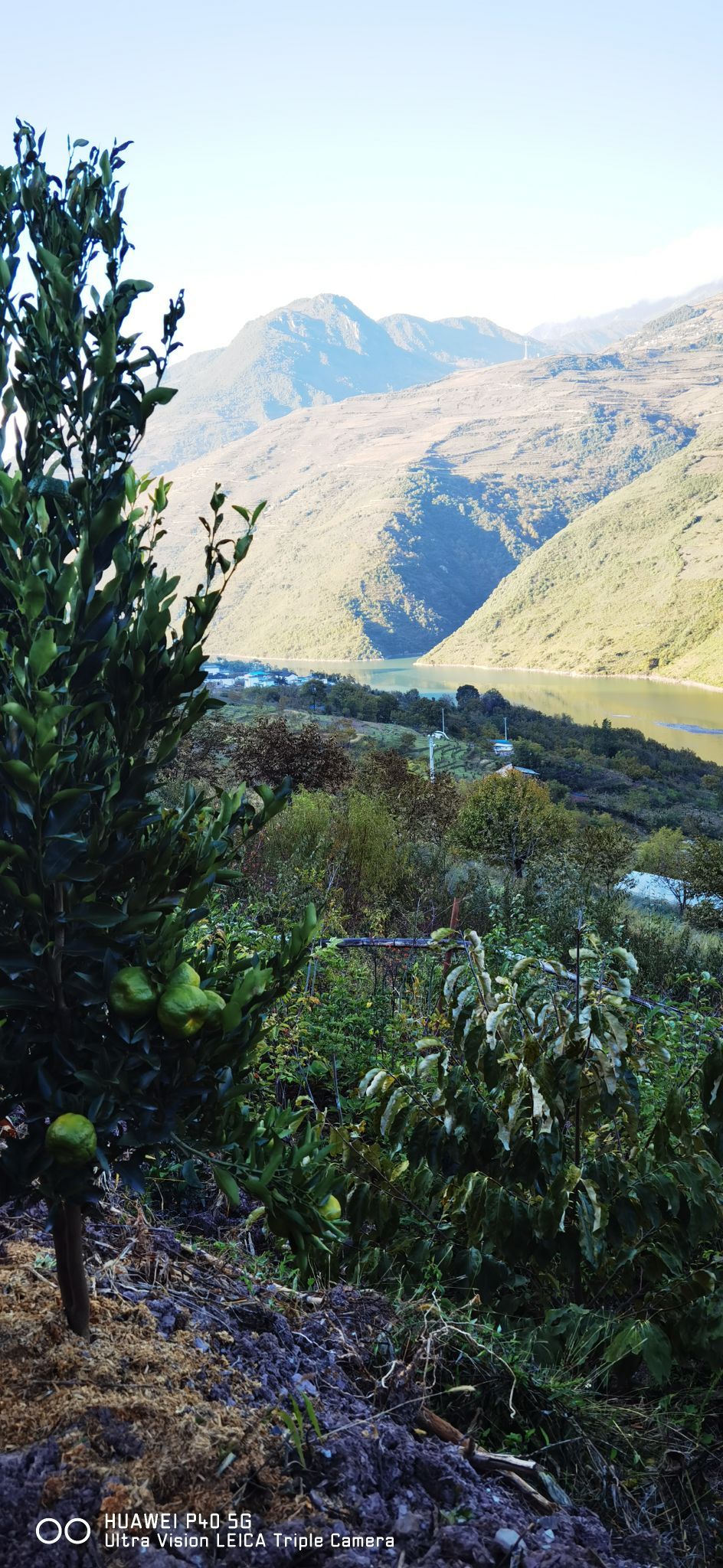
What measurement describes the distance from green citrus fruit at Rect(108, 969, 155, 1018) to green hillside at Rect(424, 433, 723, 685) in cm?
10193

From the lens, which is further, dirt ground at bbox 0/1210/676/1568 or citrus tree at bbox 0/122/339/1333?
dirt ground at bbox 0/1210/676/1568

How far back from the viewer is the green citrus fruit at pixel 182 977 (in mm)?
1355

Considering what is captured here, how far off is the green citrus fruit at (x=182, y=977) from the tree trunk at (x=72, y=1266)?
17.9 inches

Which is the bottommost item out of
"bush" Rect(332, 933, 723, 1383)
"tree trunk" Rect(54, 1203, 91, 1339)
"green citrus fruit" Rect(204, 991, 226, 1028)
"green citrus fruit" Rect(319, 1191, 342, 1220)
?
"bush" Rect(332, 933, 723, 1383)

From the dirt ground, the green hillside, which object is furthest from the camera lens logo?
the green hillside

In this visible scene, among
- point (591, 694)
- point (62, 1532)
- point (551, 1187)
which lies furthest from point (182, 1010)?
point (591, 694)

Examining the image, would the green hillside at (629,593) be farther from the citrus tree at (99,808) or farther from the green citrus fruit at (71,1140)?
the green citrus fruit at (71,1140)

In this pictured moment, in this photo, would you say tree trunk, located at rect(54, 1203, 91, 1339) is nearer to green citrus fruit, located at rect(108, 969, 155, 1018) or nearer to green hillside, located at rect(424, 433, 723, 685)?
green citrus fruit, located at rect(108, 969, 155, 1018)

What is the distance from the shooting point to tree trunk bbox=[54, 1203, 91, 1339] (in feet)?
5.24

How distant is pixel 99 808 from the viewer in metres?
1.45

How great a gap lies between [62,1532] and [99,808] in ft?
3.35

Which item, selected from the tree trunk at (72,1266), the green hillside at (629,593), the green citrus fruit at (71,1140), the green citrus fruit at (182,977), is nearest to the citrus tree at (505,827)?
the tree trunk at (72,1266)

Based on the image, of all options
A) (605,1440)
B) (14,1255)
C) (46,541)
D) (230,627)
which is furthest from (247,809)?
(230,627)

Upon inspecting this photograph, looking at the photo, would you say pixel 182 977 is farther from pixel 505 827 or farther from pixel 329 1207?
pixel 505 827
